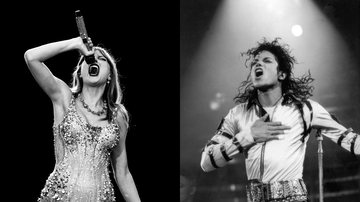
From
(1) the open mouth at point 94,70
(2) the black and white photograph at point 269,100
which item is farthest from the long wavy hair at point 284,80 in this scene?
(1) the open mouth at point 94,70

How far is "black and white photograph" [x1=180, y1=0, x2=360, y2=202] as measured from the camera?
3.95m

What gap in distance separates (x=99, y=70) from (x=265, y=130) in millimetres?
1282

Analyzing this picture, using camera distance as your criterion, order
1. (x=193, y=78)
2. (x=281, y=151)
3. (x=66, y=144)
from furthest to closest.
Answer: (x=193, y=78) < (x=281, y=151) < (x=66, y=144)

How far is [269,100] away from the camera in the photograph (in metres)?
4.06

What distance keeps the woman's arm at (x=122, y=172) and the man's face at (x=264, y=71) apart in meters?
1.19

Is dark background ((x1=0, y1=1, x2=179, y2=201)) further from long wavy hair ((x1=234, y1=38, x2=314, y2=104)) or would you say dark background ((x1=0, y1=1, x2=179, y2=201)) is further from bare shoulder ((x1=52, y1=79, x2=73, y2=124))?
bare shoulder ((x1=52, y1=79, x2=73, y2=124))

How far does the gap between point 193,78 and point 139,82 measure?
1.41 ft

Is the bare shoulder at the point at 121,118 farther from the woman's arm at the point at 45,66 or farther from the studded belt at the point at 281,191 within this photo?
the studded belt at the point at 281,191

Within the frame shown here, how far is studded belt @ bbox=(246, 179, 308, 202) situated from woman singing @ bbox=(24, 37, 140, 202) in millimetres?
980

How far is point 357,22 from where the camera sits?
13.7 feet

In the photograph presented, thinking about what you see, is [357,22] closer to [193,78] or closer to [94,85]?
[193,78]

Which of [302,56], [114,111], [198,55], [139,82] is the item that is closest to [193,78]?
[198,55]

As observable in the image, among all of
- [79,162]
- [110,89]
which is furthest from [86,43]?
[79,162]

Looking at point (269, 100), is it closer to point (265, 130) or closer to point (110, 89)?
point (265, 130)
